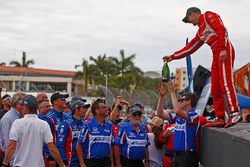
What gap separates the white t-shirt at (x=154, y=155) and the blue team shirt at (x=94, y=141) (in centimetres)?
111

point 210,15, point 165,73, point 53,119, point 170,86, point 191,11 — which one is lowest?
point 53,119

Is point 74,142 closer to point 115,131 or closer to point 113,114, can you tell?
point 115,131

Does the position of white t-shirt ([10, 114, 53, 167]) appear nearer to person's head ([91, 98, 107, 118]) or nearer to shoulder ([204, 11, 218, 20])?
person's head ([91, 98, 107, 118])

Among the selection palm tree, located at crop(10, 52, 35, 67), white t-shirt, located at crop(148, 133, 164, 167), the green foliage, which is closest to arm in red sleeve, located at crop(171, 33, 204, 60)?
white t-shirt, located at crop(148, 133, 164, 167)

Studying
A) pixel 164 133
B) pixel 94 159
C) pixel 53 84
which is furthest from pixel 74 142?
pixel 53 84

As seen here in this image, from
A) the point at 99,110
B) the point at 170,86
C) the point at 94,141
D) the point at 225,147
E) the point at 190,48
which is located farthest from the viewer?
the point at 99,110

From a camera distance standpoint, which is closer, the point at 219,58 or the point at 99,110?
the point at 219,58

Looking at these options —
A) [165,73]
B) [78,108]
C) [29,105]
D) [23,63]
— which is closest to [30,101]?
[29,105]

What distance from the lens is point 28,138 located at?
6.15 metres

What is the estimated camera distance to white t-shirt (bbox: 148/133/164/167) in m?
8.30

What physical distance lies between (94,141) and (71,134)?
1.48 ft

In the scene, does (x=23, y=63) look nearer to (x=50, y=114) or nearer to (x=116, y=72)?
(x=116, y=72)

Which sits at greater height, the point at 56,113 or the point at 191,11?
the point at 191,11

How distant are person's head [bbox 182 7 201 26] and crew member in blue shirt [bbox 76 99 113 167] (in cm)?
193
